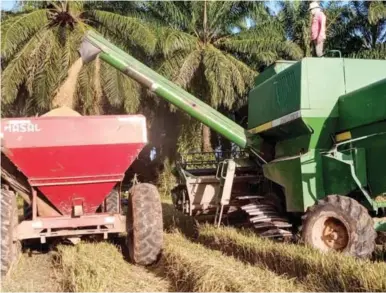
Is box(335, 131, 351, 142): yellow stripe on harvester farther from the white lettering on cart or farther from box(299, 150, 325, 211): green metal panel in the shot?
the white lettering on cart

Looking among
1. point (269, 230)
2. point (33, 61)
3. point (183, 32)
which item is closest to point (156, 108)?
point (183, 32)

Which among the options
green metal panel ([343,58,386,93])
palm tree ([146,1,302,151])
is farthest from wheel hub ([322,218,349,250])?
palm tree ([146,1,302,151])

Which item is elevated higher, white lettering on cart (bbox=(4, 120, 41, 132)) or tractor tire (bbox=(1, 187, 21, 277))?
white lettering on cart (bbox=(4, 120, 41, 132))

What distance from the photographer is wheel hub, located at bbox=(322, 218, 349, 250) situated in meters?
6.13

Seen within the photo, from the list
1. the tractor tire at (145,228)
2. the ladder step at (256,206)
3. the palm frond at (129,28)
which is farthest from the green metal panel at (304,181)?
the palm frond at (129,28)

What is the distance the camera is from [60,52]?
1700cm

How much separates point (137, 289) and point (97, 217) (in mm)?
1566

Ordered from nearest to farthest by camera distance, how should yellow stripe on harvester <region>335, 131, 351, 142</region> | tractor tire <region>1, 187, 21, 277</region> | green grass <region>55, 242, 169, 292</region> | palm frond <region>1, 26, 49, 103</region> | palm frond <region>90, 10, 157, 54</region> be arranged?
1. green grass <region>55, 242, 169, 292</region>
2. tractor tire <region>1, 187, 21, 277</region>
3. yellow stripe on harvester <region>335, 131, 351, 142</region>
4. palm frond <region>1, 26, 49, 103</region>
5. palm frond <region>90, 10, 157, 54</region>

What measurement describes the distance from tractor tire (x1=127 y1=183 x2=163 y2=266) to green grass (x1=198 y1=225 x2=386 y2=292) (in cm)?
98

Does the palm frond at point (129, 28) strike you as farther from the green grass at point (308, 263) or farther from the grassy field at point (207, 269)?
the green grass at point (308, 263)

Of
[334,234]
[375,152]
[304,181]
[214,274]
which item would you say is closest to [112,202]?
[304,181]

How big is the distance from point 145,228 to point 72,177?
113 centimetres

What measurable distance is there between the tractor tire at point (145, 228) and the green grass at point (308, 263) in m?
0.98

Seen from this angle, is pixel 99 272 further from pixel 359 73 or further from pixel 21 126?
pixel 359 73
